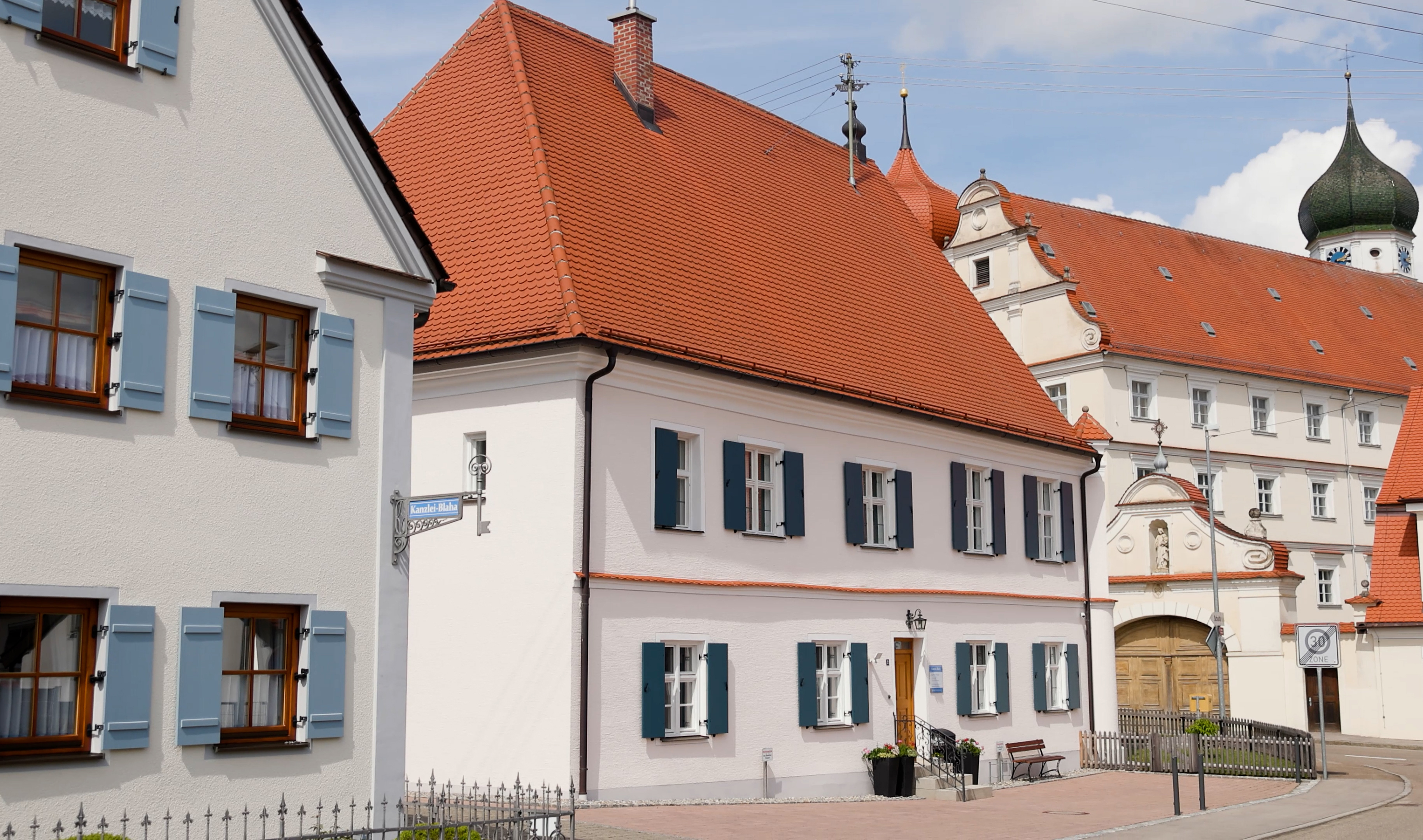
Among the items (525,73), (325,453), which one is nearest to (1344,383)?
(525,73)

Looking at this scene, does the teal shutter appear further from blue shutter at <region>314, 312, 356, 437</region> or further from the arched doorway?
the arched doorway

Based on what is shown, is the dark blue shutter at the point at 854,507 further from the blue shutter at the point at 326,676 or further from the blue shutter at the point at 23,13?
the blue shutter at the point at 23,13

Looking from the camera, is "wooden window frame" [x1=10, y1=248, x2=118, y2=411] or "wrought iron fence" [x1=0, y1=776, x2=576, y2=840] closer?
"wrought iron fence" [x1=0, y1=776, x2=576, y2=840]

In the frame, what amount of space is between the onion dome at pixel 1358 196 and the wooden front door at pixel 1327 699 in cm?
3634

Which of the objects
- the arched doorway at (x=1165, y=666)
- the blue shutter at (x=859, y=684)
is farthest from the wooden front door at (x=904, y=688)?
the arched doorway at (x=1165, y=666)

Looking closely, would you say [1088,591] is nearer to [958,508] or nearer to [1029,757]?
[1029,757]

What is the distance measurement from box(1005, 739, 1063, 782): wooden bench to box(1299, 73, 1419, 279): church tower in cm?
5241

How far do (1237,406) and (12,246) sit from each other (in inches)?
1786

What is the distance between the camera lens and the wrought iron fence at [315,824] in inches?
442

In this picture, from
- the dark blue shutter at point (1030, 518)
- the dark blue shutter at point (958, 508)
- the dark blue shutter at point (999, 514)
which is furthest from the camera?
the dark blue shutter at point (1030, 518)

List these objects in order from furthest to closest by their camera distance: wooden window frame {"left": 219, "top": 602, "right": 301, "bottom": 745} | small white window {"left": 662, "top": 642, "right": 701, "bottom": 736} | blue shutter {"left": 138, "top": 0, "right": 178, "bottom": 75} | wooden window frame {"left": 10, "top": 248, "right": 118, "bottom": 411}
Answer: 1. small white window {"left": 662, "top": 642, "right": 701, "bottom": 736}
2. wooden window frame {"left": 219, "top": 602, "right": 301, "bottom": 745}
3. blue shutter {"left": 138, "top": 0, "right": 178, "bottom": 75}
4. wooden window frame {"left": 10, "top": 248, "right": 118, "bottom": 411}

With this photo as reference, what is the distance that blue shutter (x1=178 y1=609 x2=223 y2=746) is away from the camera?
12492 mm

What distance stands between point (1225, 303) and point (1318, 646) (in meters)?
30.4

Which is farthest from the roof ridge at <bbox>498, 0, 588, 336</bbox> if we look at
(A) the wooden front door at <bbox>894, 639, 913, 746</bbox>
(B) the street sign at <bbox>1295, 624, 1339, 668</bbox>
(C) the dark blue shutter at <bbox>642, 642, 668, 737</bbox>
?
(B) the street sign at <bbox>1295, 624, 1339, 668</bbox>
